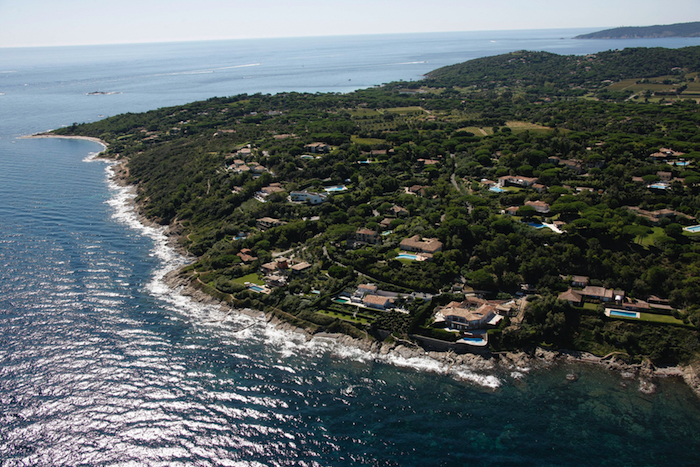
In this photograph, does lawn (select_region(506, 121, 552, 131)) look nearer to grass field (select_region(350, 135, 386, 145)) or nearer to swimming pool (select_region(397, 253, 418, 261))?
grass field (select_region(350, 135, 386, 145))

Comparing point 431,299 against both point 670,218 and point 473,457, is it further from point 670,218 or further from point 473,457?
point 670,218

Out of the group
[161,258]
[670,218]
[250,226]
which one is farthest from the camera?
[250,226]

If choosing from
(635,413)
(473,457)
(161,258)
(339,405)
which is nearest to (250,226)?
(161,258)

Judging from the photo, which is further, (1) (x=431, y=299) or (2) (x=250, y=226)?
(2) (x=250, y=226)

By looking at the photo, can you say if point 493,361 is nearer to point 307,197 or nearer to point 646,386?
point 646,386

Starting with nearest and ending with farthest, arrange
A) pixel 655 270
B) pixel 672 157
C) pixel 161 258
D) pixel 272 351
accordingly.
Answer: pixel 272 351 → pixel 655 270 → pixel 161 258 → pixel 672 157

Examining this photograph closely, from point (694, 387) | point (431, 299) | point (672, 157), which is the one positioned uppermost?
point (672, 157)

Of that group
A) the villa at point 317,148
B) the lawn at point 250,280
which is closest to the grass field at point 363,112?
the villa at point 317,148

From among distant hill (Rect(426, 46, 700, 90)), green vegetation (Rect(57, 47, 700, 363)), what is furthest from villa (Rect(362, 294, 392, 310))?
distant hill (Rect(426, 46, 700, 90))

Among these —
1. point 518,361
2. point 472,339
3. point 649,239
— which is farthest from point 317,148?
point 518,361
